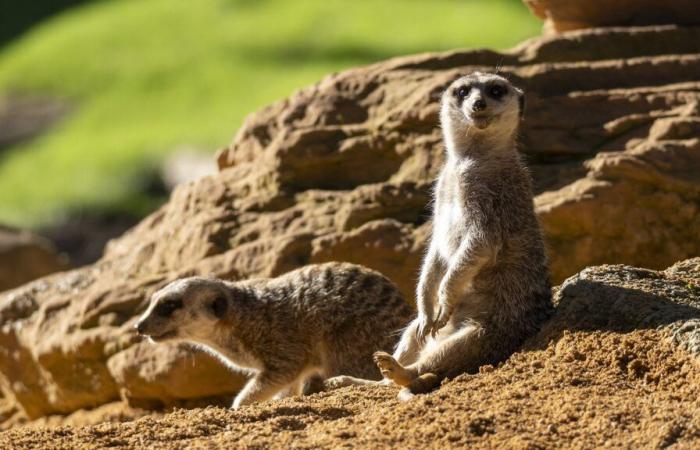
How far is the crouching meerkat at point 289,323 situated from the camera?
5598 mm

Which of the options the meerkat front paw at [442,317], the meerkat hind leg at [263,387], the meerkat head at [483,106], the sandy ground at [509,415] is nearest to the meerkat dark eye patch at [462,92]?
the meerkat head at [483,106]

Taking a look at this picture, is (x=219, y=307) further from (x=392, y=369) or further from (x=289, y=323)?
(x=392, y=369)

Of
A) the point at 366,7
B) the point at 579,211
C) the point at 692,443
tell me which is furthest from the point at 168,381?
the point at 366,7

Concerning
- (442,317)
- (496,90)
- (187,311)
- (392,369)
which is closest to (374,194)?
(187,311)

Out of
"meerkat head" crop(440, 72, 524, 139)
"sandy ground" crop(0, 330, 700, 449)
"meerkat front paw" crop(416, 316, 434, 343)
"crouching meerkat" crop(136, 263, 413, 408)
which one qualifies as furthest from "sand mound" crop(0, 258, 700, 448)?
"crouching meerkat" crop(136, 263, 413, 408)

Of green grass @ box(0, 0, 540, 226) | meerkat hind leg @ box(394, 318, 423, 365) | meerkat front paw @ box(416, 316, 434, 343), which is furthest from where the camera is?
green grass @ box(0, 0, 540, 226)

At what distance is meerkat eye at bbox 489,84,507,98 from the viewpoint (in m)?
4.67

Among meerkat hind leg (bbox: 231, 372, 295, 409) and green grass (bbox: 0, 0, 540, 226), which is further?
green grass (bbox: 0, 0, 540, 226)

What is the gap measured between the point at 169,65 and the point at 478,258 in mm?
18618

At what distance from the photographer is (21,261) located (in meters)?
9.70

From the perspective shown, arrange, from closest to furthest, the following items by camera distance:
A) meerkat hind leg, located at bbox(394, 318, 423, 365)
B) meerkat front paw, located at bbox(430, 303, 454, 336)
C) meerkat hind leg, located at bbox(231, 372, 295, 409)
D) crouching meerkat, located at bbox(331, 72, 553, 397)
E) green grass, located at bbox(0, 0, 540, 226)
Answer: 1. crouching meerkat, located at bbox(331, 72, 553, 397)
2. meerkat front paw, located at bbox(430, 303, 454, 336)
3. meerkat hind leg, located at bbox(394, 318, 423, 365)
4. meerkat hind leg, located at bbox(231, 372, 295, 409)
5. green grass, located at bbox(0, 0, 540, 226)

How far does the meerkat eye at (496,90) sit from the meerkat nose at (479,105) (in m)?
0.11

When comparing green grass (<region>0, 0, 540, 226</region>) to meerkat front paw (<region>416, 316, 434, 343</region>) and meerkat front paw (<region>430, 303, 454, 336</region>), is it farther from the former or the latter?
meerkat front paw (<region>430, 303, 454, 336</region>)

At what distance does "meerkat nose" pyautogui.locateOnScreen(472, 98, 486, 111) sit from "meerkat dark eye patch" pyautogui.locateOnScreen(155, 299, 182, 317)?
1.92m
